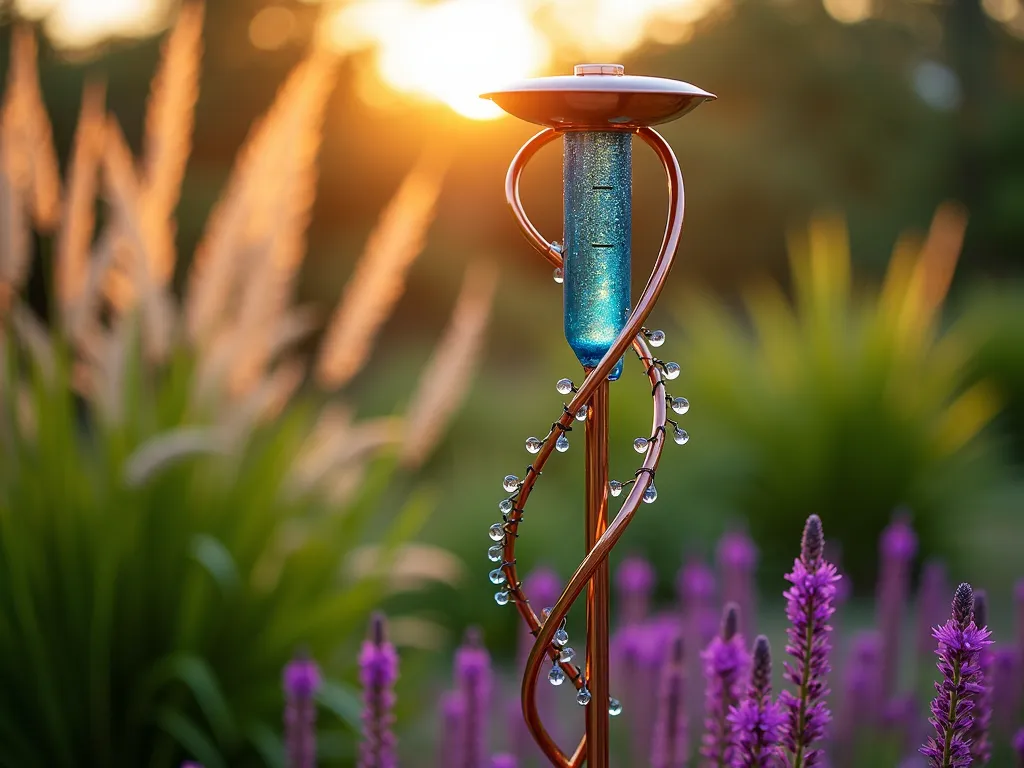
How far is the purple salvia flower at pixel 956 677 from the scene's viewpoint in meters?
0.89

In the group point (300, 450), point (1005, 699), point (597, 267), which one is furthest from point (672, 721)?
point (300, 450)

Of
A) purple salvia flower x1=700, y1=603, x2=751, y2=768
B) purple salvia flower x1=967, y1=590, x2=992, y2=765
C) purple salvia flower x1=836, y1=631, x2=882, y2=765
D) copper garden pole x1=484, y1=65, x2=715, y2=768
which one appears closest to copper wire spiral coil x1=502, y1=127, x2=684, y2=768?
copper garden pole x1=484, y1=65, x2=715, y2=768

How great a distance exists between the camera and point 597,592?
106 centimetres

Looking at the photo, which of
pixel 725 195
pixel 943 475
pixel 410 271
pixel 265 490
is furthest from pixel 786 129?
pixel 265 490

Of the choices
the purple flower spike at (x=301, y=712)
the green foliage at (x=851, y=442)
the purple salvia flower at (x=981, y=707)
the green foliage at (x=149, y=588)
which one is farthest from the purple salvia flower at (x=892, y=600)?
the green foliage at (x=851, y=442)

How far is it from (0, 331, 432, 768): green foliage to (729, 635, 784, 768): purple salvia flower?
116cm

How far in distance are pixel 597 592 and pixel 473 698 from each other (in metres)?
0.37

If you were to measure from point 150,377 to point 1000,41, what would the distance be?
15698mm

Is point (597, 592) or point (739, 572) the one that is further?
point (739, 572)

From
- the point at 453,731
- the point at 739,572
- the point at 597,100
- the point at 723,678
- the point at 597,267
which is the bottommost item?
the point at 453,731

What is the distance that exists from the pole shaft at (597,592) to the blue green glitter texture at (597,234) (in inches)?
3.1

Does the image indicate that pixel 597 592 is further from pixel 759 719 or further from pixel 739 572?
pixel 739 572

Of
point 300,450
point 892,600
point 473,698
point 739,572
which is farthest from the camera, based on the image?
point 300,450

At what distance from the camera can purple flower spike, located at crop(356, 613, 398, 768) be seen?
3.85ft
